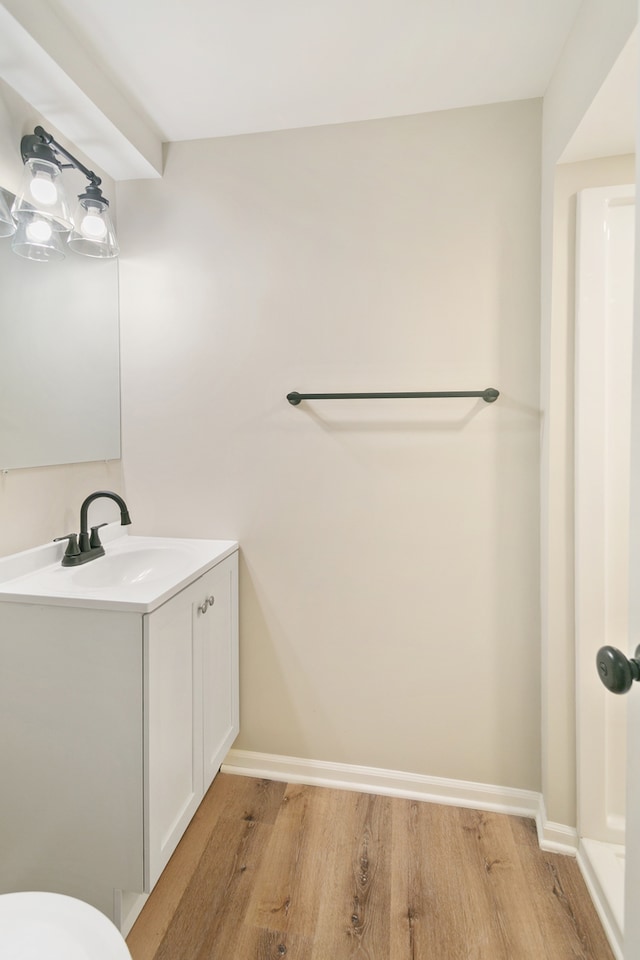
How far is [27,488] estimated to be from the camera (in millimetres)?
1374

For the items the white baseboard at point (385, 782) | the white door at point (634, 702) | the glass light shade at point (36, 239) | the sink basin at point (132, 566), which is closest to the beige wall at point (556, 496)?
the white baseboard at point (385, 782)

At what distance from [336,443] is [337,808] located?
1263mm

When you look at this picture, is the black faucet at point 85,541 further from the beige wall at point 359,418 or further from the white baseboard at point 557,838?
the white baseboard at point 557,838

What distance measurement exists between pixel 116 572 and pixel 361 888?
3.88ft

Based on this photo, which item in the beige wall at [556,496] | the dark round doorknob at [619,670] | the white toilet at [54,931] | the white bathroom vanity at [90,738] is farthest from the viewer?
the beige wall at [556,496]

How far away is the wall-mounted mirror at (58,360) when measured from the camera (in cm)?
131

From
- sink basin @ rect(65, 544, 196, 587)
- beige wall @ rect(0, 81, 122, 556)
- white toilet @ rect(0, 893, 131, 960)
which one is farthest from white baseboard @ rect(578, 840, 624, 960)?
beige wall @ rect(0, 81, 122, 556)

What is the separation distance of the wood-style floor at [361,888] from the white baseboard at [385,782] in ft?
0.11

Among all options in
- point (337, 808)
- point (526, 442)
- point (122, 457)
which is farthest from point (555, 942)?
point (122, 457)

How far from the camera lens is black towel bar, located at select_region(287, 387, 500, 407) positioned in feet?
4.90

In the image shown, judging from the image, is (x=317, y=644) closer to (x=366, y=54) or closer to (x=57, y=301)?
(x=57, y=301)

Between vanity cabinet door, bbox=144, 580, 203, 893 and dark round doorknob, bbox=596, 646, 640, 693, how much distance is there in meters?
0.94

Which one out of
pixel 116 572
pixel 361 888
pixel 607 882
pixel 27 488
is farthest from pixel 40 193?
pixel 607 882

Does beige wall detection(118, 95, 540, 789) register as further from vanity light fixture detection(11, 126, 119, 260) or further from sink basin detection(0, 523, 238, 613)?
vanity light fixture detection(11, 126, 119, 260)
